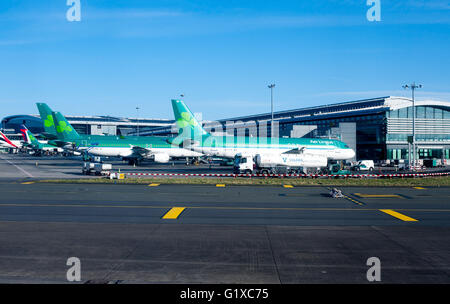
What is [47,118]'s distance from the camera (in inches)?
2778

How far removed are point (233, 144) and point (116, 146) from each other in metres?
22.7

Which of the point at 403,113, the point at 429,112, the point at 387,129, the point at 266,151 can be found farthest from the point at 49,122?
the point at 429,112

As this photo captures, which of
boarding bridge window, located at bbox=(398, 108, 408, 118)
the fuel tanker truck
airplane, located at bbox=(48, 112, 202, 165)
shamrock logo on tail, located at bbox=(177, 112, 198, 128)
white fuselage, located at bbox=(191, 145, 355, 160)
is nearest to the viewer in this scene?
the fuel tanker truck

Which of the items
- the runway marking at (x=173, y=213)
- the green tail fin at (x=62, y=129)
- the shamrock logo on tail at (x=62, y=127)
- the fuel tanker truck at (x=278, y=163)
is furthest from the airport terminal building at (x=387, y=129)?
the runway marking at (x=173, y=213)

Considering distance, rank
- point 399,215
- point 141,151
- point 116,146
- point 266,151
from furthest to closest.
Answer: point 116,146 < point 141,151 < point 266,151 < point 399,215

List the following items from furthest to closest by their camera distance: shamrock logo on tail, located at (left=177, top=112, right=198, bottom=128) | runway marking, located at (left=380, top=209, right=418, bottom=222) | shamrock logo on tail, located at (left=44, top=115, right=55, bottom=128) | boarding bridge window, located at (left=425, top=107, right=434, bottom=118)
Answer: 1. boarding bridge window, located at (left=425, top=107, right=434, bottom=118)
2. shamrock logo on tail, located at (left=44, top=115, right=55, bottom=128)
3. shamrock logo on tail, located at (left=177, top=112, right=198, bottom=128)
4. runway marking, located at (left=380, top=209, right=418, bottom=222)

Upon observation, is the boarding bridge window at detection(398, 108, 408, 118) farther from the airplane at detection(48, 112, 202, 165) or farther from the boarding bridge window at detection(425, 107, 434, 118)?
the airplane at detection(48, 112, 202, 165)

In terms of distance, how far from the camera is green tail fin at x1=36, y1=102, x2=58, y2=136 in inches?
2768

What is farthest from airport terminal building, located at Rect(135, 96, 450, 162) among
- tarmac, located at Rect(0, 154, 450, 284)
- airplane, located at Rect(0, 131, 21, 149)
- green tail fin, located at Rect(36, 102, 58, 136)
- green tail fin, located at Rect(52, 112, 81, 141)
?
airplane, located at Rect(0, 131, 21, 149)

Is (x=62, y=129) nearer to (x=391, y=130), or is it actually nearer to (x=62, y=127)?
(x=62, y=127)

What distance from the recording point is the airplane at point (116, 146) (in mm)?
63188

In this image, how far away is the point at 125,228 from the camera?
15039 millimetres
